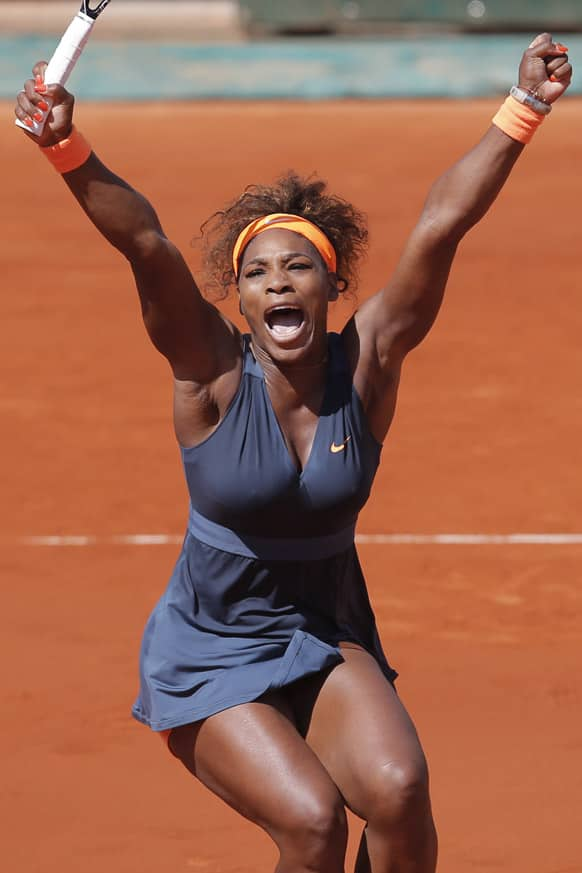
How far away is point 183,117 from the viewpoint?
22859 millimetres

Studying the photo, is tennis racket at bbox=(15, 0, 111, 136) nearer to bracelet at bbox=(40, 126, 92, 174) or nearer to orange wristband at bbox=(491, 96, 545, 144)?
bracelet at bbox=(40, 126, 92, 174)

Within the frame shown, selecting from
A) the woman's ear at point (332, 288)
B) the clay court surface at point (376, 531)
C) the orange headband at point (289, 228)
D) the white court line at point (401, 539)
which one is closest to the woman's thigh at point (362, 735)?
the woman's ear at point (332, 288)

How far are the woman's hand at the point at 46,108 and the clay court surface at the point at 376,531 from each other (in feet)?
8.82

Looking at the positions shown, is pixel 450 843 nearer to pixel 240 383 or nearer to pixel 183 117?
pixel 240 383

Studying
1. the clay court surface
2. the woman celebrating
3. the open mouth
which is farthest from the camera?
the clay court surface

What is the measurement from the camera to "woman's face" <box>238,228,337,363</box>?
4.82 meters

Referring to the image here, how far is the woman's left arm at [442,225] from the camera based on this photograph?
4.85 metres

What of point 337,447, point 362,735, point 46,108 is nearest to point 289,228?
point 337,447

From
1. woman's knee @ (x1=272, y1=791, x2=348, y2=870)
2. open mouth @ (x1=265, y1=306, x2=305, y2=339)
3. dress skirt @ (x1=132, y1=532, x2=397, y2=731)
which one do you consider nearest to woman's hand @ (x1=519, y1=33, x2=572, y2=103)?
open mouth @ (x1=265, y1=306, x2=305, y2=339)

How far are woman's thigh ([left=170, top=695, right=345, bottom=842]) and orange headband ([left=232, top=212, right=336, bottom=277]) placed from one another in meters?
1.36

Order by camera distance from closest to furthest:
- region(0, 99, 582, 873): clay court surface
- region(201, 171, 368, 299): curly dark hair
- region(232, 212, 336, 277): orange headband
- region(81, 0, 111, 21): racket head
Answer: region(81, 0, 111, 21): racket head, region(232, 212, 336, 277): orange headband, region(201, 171, 368, 299): curly dark hair, region(0, 99, 582, 873): clay court surface

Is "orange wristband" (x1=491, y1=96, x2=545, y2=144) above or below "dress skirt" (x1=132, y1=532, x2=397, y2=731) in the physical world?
above

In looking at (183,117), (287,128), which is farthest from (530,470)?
(183,117)

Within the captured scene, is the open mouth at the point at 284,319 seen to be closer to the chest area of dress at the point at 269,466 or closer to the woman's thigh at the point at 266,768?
the chest area of dress at the point at 269,466
